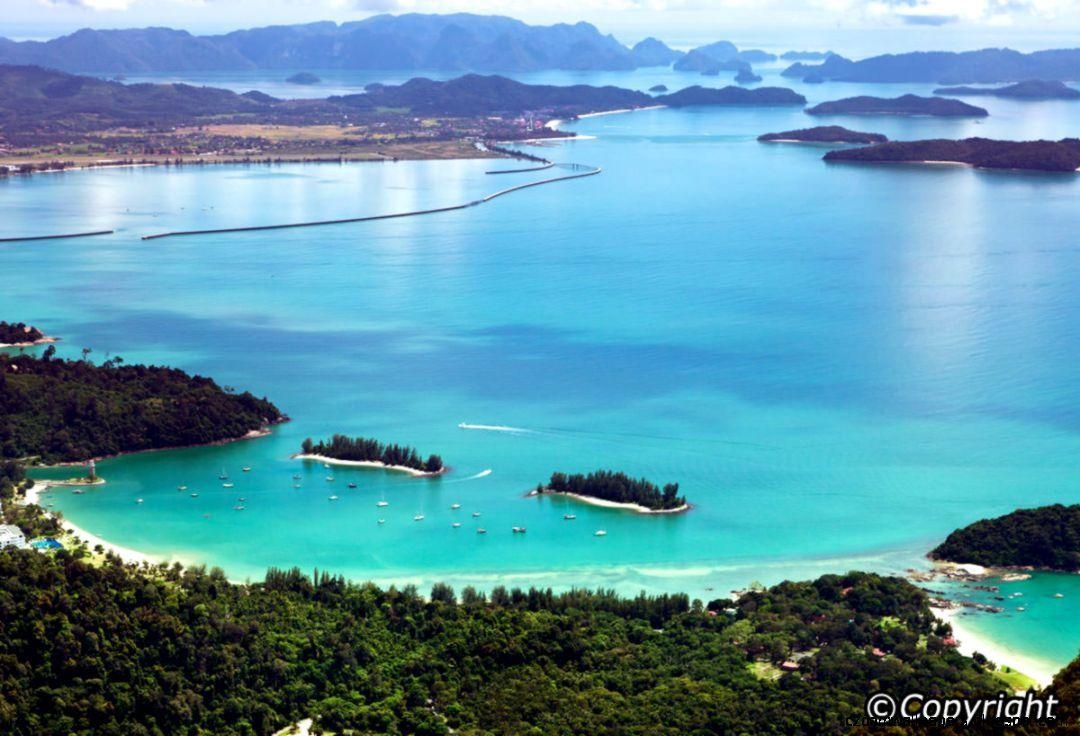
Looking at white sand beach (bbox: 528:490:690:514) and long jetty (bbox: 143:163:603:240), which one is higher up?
long jetty (bbox: 143:163:603:240)

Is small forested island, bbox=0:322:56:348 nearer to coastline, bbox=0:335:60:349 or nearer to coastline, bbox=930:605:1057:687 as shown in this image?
coastline, bbox=0:335:60:349

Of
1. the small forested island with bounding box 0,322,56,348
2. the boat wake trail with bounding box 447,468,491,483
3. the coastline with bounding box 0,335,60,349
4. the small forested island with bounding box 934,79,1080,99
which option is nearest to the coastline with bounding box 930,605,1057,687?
the boat wake trail with bounding box 447,468,491,483

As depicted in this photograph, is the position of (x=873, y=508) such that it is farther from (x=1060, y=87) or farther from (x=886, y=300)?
(x=1060, y=87)

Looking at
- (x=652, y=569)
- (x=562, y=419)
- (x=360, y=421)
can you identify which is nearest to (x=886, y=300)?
(x=562, y=419)

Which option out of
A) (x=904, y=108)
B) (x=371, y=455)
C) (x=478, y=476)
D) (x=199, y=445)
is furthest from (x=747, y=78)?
(x=478, y=476)

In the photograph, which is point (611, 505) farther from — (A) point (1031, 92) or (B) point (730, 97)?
(A) point (1031, 92)
